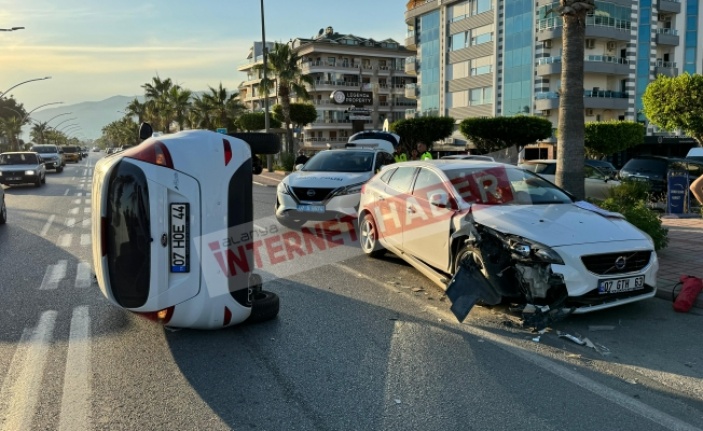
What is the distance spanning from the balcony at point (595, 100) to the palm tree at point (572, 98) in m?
38.8

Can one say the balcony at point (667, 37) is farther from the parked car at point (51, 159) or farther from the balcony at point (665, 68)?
the parked car at point (51, 159)

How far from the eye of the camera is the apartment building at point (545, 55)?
46438 mm

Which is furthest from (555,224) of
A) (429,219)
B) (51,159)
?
(51,159)

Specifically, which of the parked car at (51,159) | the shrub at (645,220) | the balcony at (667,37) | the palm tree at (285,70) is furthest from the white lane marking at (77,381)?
the balcony at (667,37)

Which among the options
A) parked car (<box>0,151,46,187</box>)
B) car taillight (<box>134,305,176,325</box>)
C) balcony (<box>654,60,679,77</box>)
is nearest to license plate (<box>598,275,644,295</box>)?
car taillight (<box>134,305,176,325</box>)

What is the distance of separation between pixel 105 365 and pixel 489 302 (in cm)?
337

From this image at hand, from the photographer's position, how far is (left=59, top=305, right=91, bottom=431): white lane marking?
3412mm

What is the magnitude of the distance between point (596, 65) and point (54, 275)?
4822cm

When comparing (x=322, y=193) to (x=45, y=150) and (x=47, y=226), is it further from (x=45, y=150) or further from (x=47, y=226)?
(x=45, y=150)

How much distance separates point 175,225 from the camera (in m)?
4.30

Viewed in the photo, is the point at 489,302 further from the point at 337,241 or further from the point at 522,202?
the point at 337,241

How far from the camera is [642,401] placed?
370 cm

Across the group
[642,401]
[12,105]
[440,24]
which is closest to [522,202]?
[642,401]

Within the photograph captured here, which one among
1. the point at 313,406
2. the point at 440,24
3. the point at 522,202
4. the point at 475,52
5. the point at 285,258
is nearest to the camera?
the point at 313,406
